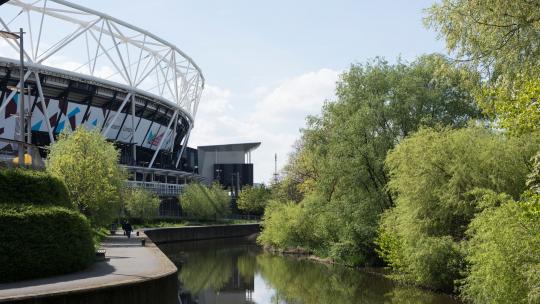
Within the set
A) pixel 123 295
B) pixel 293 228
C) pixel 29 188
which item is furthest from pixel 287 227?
pixel 123 295

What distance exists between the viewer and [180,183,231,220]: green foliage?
233ft

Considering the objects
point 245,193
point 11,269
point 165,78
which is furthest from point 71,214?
point 245,193

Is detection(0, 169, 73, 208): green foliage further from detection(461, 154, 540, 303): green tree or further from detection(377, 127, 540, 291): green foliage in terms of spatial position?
detection(377, 127, 540, 291): green foliage

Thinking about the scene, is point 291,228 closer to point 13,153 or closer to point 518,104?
point 13,153

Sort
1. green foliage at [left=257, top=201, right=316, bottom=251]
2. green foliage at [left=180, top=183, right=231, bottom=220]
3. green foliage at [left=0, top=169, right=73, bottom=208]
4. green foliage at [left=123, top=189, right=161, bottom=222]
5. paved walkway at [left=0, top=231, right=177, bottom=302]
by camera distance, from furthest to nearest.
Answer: green foliage at [left=180, top=183, right=231, bottom=220] < green foliage at [left=123, top=189, right=161, bottom=222] < green foliage at [left=257, top=201, right=316, bottom=251] < green foliage at [left=0, top=169, right=73, bottom=208] < paved walkway at [left=0, top=231, right=177, bottom=302]

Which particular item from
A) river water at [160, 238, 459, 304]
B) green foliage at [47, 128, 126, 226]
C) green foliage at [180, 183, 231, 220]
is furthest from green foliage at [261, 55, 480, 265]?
green foliage at [180, 183, 231, 220]

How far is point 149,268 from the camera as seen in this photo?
54.1 ft

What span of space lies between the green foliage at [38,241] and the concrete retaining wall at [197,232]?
3097 centimetres

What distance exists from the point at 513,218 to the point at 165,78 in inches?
2627

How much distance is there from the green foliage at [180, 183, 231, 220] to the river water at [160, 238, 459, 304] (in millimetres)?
33911

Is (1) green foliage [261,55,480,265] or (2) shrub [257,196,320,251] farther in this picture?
(2) shrub [257,196,320,251]

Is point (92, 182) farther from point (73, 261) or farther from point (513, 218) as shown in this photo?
point (513, 218)

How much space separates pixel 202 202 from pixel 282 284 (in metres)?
46.7

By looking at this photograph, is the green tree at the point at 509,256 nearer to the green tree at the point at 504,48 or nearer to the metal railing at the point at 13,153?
the green tree at the point at 504,48
